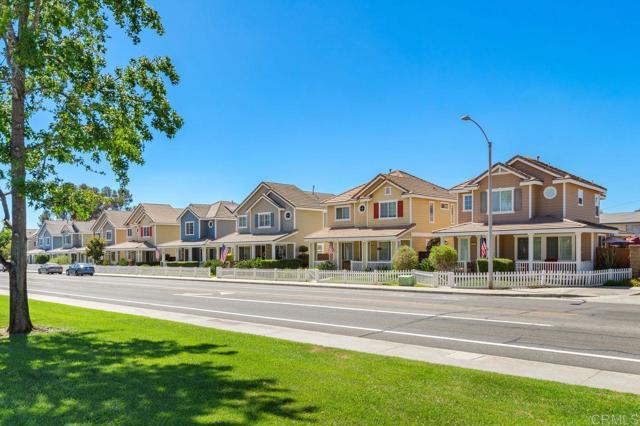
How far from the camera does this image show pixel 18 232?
1309cm

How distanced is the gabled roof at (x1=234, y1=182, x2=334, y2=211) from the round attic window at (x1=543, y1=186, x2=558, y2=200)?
23.3 meters

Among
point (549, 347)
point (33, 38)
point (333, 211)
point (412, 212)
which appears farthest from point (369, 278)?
point (33, 38)

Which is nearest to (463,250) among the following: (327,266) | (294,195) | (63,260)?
(327,266)

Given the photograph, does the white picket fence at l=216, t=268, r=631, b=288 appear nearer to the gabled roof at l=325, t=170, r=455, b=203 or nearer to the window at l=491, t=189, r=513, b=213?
the window at l=491, t=189, r=513, b=213

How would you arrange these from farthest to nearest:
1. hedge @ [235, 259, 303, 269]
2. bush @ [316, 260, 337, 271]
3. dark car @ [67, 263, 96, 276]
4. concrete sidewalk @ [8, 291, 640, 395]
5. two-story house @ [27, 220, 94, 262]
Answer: two-story house @ [27, 220, 94, 262]
dark car @ [67, 263, 96, 276]
hedge @ [235, 259, 303, 269]
bush @ [316, 260, 337, 271]
concrete sidewalk @ [8, 291, 640, 395]

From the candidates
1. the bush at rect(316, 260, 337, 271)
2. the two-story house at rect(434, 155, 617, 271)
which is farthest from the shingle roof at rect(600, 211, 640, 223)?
the bush at rect(316, 260, 337, 271)

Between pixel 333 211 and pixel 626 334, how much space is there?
123 ft

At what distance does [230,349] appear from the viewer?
1059 centimetres

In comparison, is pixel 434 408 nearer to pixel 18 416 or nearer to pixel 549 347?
pixel 18 416

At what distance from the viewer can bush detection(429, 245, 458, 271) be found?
35.1m

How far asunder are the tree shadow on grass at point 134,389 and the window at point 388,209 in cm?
3494

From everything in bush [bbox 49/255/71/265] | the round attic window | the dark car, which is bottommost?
bush [bbox 49/255/71/265]

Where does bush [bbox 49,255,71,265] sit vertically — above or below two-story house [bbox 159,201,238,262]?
below

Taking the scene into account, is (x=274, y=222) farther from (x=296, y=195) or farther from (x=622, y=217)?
(x=622, y=217)
